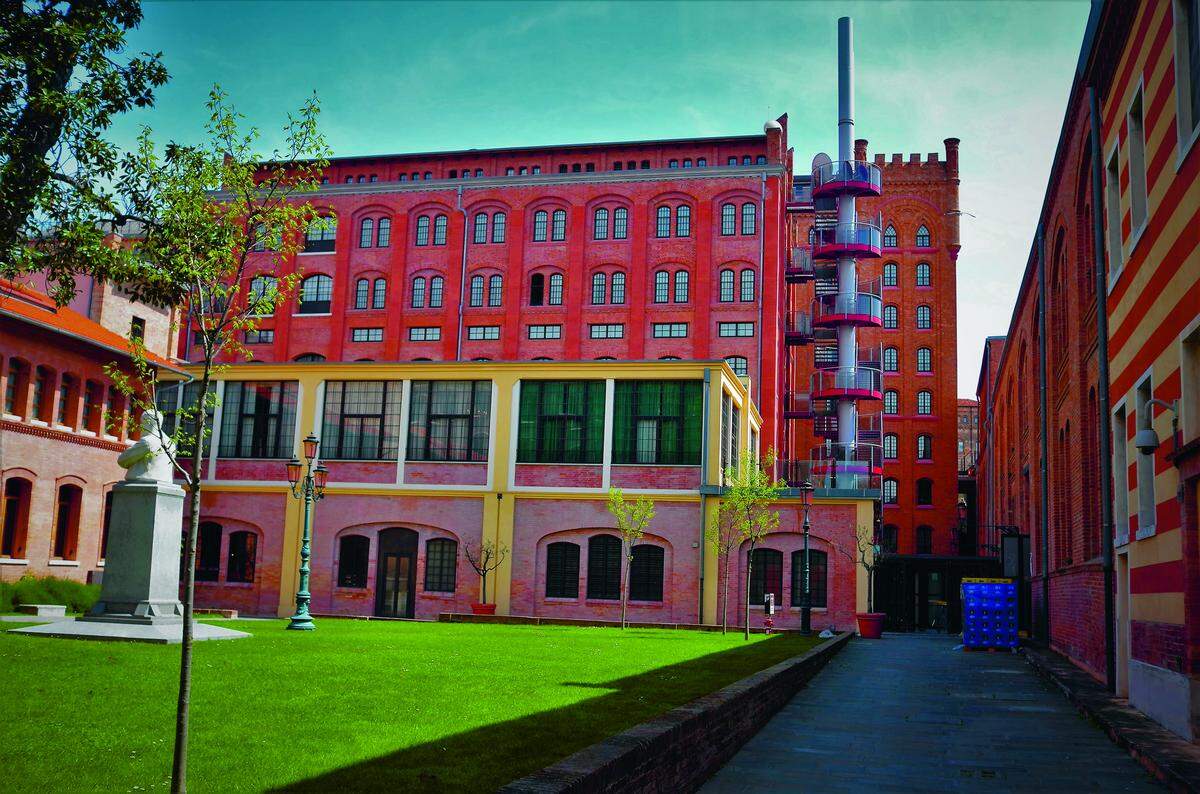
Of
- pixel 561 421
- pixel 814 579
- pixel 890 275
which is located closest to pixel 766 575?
pixel 814 579

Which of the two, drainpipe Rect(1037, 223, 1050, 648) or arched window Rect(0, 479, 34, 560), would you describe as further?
arched window Rect(0, 479, 34, 560)

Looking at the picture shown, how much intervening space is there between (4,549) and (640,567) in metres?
17.6

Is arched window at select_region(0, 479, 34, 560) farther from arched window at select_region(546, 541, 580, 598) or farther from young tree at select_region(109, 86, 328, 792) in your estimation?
young tree at select_region(109, 86, 328, 792)

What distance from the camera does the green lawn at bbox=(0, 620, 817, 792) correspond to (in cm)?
674

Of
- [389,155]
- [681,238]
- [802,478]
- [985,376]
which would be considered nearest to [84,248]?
[802,478]

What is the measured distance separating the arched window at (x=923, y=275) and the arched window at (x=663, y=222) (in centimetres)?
2591

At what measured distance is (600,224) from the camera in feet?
159

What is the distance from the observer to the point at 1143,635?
40.1 ft

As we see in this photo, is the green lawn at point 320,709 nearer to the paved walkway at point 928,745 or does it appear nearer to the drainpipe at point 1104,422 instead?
the paved walkway at point 928,745

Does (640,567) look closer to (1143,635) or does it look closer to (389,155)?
(1143,635)

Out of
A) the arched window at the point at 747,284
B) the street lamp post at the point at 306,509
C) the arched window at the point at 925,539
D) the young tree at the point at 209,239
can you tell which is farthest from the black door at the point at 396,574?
the arched window at the point at 925,539

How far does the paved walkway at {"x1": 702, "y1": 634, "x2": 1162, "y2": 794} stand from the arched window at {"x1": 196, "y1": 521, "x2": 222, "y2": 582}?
24079 mm

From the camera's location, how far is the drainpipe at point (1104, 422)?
1497 centimetres

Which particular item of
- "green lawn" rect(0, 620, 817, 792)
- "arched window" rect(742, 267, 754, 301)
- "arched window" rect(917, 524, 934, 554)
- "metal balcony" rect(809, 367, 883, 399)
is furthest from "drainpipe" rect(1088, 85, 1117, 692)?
"arched window" rect(917, 524, 934, 554)
